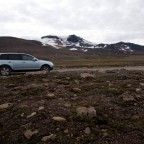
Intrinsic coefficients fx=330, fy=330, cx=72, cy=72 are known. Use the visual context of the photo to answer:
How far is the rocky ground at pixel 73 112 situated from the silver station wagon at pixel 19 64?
11.7 meters

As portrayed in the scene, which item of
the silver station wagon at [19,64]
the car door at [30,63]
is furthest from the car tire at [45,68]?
the car door at [30,63]

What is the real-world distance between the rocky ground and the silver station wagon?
38.5 ft

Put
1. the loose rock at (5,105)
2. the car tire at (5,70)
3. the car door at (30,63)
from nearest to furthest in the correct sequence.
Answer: the loose rock at (5,105) → the car tire at (5,70) → the car door at (30,63)

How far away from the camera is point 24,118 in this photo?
8945mm

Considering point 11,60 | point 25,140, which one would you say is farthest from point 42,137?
point 11,60

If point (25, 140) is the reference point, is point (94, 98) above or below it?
above

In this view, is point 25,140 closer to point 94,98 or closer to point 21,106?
point 21,106

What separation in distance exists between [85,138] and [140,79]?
582cm

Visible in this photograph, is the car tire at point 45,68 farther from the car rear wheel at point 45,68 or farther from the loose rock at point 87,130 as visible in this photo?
the loose rock at point 87,130

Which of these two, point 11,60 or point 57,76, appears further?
point 11,60

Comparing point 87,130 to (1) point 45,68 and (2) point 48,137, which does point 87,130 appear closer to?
(2) point 48,137

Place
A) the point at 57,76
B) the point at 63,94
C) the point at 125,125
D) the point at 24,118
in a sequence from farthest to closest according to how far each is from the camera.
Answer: the point at 57,76
the point at 63,94
the point at 24,118
the point at 125,125

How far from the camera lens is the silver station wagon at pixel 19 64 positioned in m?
23.9

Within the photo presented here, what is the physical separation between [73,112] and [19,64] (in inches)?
634
